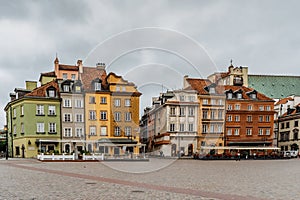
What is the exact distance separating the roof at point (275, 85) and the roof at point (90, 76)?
47148 mm

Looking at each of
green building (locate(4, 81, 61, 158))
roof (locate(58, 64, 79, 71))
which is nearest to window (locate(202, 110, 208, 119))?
green building (locate(4, 81, 61, 158))

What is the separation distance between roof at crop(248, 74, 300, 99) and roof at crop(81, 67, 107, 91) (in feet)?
155

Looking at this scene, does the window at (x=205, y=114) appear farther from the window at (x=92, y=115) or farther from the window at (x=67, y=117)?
the window at (x=67, y=117)

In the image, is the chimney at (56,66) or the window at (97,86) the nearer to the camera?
the window at (97,86)

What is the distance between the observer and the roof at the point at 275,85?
81.4 m

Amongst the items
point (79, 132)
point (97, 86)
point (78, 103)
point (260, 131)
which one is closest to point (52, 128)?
point (79, 132)

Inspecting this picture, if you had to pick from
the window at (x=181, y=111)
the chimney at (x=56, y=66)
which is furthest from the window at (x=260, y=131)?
the chimney at (x=56, y=66)

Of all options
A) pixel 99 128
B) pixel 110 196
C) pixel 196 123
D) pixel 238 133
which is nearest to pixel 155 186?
pixel 110 196

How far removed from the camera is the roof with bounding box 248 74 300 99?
267 feet

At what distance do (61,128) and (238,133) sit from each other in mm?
34159

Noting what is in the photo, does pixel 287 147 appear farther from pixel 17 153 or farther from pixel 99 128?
pixel 17 153

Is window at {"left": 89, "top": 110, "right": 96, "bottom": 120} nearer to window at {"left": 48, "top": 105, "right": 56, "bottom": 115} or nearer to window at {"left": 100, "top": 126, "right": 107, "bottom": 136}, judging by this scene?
window at {"left": 100, "top": 126, "right": 107, "bottom": 136}

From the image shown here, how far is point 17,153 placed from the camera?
160 ft

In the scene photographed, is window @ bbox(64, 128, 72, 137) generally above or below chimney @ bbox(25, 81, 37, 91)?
below
